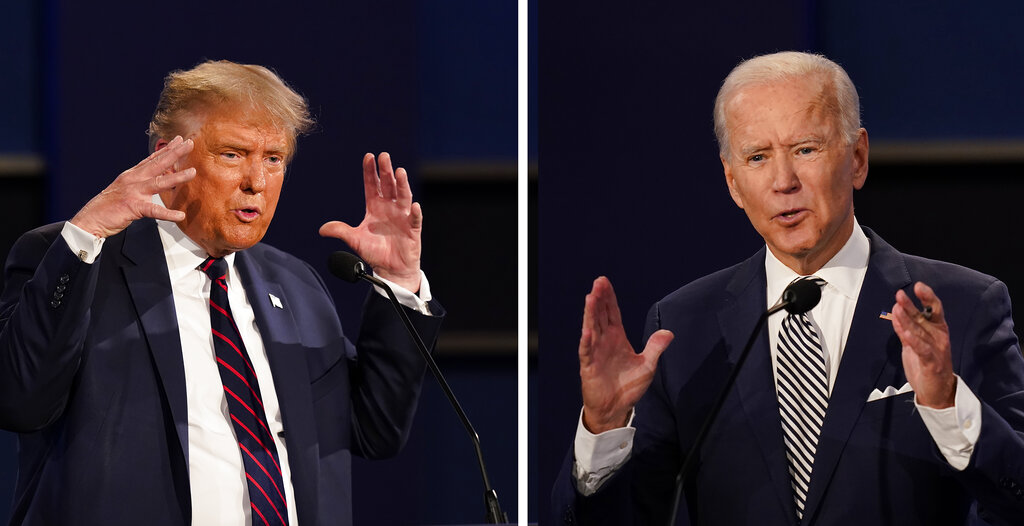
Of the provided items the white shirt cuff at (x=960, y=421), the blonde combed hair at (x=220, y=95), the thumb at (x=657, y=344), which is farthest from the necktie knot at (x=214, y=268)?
the white shirt cuff at (x=960, y=421)

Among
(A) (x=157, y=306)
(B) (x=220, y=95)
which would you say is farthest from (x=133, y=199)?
(B) (x=220, y=95)

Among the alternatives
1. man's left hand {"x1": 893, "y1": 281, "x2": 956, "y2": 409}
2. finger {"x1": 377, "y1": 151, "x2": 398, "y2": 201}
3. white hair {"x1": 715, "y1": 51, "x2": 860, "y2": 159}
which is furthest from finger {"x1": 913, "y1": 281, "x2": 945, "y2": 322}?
finger {"x1": 377, "y1": 151, "x2": 398, "y2": 201}

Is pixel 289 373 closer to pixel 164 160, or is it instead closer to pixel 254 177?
pixel 254 177

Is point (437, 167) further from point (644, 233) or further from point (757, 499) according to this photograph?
point (757, 499)

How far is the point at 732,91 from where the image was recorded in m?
3.00

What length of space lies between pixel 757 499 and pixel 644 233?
2.40 ft

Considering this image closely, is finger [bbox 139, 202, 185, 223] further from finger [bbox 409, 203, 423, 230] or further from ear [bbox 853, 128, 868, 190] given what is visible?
ear [bbox 853, 128, 868, 190]

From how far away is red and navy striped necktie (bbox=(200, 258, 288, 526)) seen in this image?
2812 mm

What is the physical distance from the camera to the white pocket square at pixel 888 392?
2.75 meters

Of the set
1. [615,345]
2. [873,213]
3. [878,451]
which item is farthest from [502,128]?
[878,451]

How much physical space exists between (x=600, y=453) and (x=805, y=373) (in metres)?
0.53

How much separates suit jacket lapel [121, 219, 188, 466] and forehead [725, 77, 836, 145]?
1446mm

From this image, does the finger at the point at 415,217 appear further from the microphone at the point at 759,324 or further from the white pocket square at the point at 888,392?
the white pocket square at the point at 888,392

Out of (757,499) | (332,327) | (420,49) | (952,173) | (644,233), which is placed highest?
(420,49)
